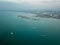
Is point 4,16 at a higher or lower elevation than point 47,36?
higher

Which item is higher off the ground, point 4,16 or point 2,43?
point 4,16

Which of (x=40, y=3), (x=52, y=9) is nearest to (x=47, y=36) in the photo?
(x=52, y=9)

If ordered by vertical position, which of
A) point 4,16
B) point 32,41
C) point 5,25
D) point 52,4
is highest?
point 52,4

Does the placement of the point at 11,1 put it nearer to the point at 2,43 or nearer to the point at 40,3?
the point at 40,3

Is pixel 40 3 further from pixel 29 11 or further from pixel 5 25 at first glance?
pixel 5 25

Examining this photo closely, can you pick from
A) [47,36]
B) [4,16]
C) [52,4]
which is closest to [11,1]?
[4,16]

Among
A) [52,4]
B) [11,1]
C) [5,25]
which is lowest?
[5,25]
